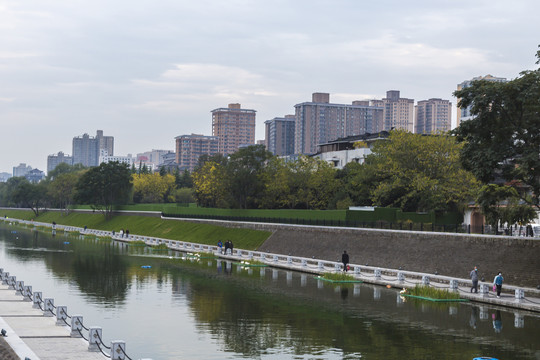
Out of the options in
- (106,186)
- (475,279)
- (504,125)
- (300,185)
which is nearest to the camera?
(475,279)

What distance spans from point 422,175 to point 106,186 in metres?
87.0

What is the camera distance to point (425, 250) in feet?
179

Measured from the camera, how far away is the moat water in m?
26.9

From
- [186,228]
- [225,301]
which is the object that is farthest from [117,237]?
[225,301]

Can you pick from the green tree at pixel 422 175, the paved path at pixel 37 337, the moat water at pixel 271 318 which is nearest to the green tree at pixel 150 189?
the green tree at pixel 422 175

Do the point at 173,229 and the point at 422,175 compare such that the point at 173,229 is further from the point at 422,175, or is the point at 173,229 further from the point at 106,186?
the point at 422,175

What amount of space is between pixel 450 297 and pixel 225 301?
13.5 meters

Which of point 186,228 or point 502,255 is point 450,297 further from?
point 186,228

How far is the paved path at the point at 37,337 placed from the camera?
Answer: 23.6m

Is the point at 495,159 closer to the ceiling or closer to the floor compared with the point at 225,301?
Result: closer to the ceiling

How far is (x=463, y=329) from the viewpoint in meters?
31.8

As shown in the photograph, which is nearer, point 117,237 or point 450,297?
point 450,297

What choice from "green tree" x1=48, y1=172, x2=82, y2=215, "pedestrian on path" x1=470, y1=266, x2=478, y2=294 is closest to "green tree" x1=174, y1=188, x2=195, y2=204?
"green tree" x1=48, y1=172, x2=82, y2=215

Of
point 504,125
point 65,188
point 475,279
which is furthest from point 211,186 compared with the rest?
point 475,279
